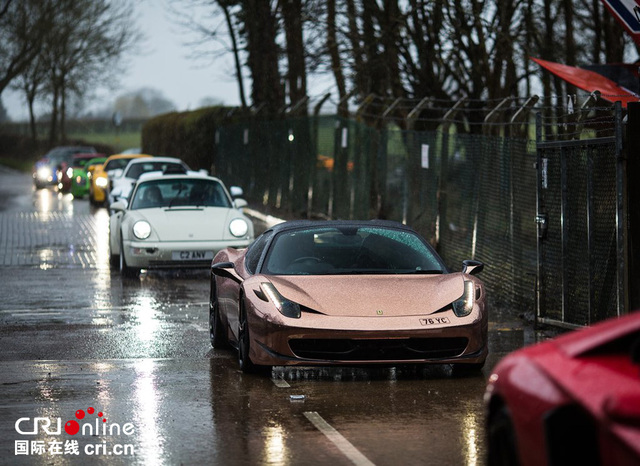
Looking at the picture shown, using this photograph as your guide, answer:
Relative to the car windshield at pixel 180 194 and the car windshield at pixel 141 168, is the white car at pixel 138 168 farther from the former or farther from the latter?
the car windshield at pixel 180 194

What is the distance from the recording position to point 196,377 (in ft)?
33.9

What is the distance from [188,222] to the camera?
19.2 m

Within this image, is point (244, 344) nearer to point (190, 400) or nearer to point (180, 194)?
point (190, 400)

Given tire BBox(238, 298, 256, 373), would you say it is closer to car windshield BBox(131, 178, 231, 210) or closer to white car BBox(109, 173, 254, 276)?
white car BBox(109, 173, 254, 276)

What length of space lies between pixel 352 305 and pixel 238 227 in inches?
370

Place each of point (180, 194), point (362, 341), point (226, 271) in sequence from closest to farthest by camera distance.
→ 1. point (362, 341)
2. point (226, 271)
3. point (180, 194)

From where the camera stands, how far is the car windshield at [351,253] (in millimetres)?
10906

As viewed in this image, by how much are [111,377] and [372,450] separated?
331 centimetres

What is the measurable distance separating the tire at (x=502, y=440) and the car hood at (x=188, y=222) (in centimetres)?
1370

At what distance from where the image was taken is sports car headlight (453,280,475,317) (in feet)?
33.2

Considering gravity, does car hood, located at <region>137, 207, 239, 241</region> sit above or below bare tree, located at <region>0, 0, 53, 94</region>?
below

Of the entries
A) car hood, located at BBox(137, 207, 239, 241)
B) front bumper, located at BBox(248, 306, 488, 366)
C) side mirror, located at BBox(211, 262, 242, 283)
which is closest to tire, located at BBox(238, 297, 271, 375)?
front bumper, located at BBox(248, 306, 488, 366)

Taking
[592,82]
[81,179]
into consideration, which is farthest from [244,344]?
[81,179]

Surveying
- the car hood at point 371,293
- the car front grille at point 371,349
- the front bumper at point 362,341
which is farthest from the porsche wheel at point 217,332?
the car front grille at point 371,349
